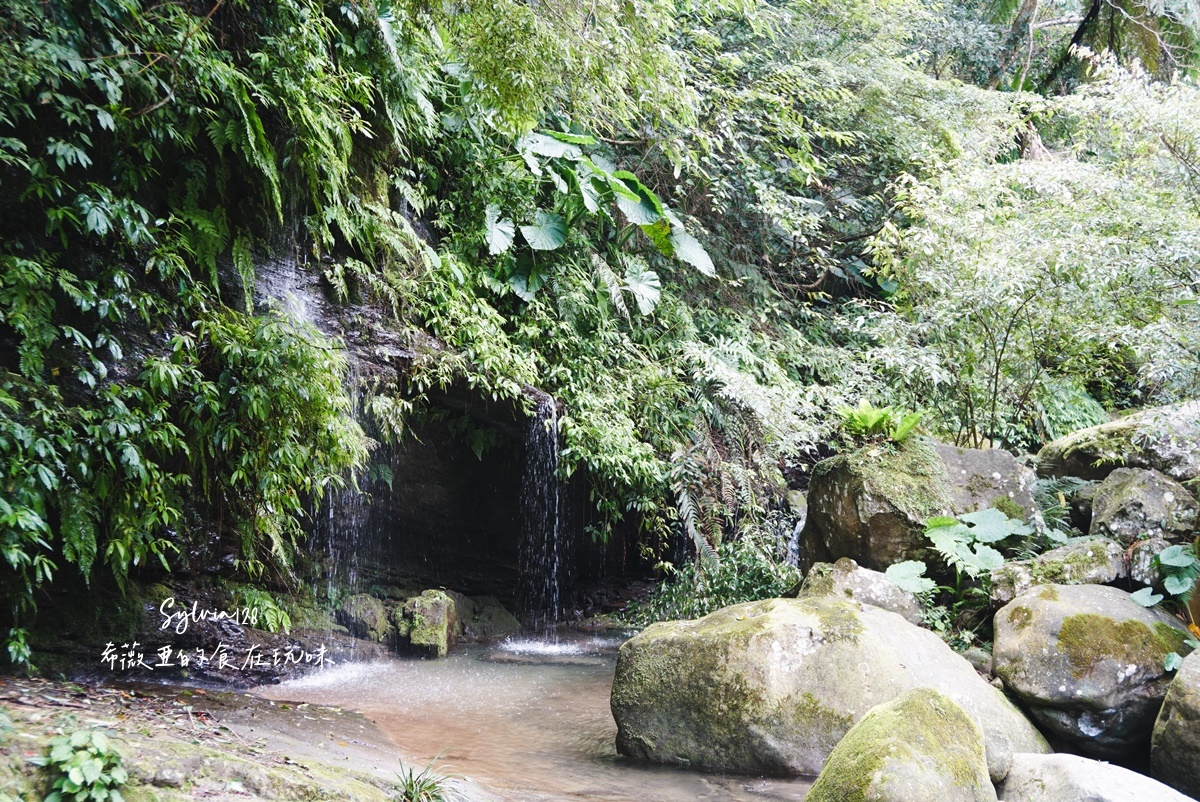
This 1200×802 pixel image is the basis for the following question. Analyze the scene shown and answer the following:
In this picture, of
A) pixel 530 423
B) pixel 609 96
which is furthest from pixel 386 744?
pixel 609 96

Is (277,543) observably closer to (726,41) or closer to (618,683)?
(618,683)

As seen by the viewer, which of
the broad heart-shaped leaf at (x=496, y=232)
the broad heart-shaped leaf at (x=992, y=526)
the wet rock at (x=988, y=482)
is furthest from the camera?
the broad heart-shaped leaf at (x=496, y=232)

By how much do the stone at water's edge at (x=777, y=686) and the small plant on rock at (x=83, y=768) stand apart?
10.1 ft

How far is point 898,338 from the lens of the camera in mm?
9227

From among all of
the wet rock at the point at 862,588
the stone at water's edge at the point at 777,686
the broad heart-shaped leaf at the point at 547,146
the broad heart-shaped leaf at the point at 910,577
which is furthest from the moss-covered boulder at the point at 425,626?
the broad heart-shaped leaf at the point at 547,146

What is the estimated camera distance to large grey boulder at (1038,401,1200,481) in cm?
628

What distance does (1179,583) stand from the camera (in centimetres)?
603

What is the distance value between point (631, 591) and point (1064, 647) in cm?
653

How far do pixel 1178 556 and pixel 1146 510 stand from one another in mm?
650

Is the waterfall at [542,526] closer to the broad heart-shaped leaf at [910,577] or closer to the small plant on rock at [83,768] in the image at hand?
the broad heart-shaped leaf at [910,577]

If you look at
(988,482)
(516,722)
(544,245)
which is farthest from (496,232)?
(988,482)

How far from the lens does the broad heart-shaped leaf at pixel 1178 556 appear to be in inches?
239

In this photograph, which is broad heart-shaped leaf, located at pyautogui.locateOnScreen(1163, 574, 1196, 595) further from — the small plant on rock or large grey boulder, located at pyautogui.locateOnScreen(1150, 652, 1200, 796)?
the small plant on rock

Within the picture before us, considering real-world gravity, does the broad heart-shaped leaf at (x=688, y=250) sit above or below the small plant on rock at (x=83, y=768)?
above
